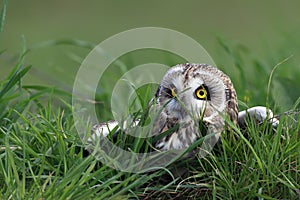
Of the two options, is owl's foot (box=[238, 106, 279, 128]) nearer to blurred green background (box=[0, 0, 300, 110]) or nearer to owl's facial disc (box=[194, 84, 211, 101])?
owl's facial disc (box=[194, 84, 211, 101])

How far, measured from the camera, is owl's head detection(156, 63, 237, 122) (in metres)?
4.80

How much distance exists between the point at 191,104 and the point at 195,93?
0.21 feet

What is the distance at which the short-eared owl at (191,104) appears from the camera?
4.80 m

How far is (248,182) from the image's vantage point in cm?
467

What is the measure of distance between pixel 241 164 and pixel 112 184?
0.68 m

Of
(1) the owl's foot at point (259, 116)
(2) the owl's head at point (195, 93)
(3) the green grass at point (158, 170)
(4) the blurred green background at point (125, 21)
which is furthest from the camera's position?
(4) the blurred green background at point (125, 21)

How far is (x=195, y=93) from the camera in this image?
4.82m

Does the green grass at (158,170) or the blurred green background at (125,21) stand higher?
the green grass at (158,170)

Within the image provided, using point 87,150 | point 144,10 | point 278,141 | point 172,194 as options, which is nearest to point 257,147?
point 278,141

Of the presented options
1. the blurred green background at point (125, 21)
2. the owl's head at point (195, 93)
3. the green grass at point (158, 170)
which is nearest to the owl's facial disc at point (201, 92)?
the owl's head at point (195, 93)

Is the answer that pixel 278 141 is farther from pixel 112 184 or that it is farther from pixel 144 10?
pixel 144 10

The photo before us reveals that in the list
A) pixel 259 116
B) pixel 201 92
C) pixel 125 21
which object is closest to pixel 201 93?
pixel 201 92

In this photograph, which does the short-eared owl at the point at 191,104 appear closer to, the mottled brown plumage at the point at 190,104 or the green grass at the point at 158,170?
the mottled brown plumage at the point at 190,104

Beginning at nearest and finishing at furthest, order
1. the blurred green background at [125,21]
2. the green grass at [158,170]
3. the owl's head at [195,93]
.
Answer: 1. the green grass at [158,170]
2. the owl's head at [195,93]
3. the blurred green background at [125,21]
